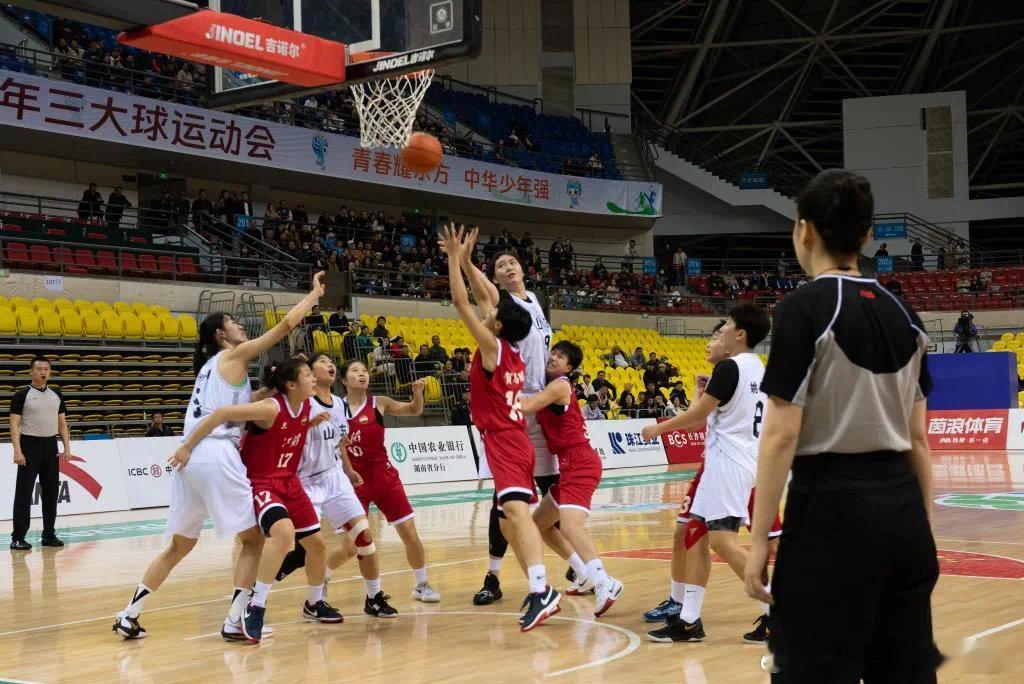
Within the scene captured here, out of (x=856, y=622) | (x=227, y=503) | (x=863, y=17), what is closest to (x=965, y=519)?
(x=227, y=503)

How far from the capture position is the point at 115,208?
79.6ft

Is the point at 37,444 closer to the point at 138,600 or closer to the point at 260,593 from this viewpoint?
the point at 138,600

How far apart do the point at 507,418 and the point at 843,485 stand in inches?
166

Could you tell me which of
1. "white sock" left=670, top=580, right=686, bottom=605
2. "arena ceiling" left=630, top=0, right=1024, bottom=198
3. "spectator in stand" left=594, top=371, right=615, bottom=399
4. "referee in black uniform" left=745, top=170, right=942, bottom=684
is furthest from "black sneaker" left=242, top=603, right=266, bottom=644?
"arena ceiling" left=630, top=0, right=1024, bottom=198

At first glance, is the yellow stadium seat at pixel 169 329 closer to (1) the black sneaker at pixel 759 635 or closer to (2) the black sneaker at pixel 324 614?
(2) the black sneaker at pixel 324 614

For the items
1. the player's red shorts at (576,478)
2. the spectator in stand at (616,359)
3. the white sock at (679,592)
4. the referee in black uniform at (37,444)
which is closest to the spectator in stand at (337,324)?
the spectator in stand at (616,359)

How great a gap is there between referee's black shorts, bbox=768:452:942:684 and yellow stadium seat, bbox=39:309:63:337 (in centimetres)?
1823

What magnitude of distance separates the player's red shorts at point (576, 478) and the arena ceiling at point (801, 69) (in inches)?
1379

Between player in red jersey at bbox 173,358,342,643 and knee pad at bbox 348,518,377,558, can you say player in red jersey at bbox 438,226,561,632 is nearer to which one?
knee pad at bbox 348,518,377,558

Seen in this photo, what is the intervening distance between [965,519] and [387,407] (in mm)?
7329

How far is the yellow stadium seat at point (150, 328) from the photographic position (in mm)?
20750

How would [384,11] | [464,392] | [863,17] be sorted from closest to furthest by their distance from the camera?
[384,11], [464,392], [863,17]

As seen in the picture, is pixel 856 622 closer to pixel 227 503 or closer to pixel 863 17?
pixel 227 503

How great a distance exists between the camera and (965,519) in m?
12.8
